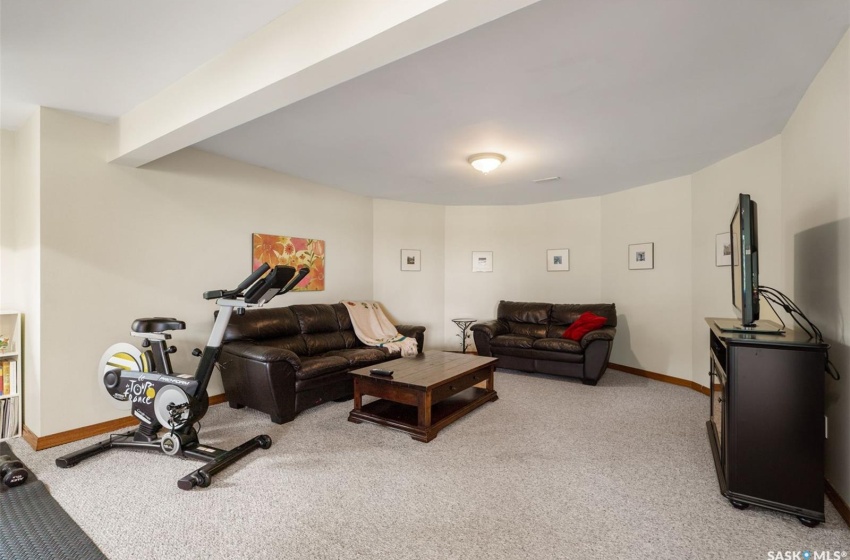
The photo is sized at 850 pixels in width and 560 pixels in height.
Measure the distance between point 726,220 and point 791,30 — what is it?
2.45 metres

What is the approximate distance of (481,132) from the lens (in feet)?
10.8

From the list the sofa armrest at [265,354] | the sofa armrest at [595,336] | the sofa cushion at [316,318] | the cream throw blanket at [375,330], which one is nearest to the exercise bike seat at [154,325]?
the sofa armrest at [265,354]

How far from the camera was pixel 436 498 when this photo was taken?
2186 mm

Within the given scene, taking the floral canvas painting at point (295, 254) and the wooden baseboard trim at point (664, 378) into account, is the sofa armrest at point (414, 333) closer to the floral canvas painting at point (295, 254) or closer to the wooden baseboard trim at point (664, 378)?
the floral canvas painting at point (295, 254)

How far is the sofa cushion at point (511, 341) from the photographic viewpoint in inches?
198

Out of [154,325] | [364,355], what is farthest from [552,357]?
[154,325]

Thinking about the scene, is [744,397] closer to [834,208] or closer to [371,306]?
[834,208]

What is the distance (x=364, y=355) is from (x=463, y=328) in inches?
99.4

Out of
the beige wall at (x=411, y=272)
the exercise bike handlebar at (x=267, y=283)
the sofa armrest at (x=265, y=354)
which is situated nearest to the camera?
the exercise bike handlebar at (x=267, y=283)

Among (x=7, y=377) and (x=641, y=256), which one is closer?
(x=7, y=377)

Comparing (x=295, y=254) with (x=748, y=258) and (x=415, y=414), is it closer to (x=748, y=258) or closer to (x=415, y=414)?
(x=415, y=414)

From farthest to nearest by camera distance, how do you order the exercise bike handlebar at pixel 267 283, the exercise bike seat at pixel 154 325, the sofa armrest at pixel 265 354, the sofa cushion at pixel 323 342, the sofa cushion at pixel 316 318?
the sofa cushion at pixel 316 318, the sofa cushion at pixel 323 342, the sofa armrest at pixel 265 354, the exercise bike seat at pixel 154 325, the exercise bike handlebar at pixel 267 283

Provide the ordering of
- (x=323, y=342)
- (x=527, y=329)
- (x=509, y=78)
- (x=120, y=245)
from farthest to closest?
(x=527, y=329) → (x=323, y=342) → (x=120, y=245) → (x=509, y=78)

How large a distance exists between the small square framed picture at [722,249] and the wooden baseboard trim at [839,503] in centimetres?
234
